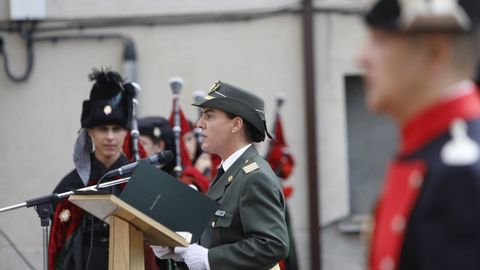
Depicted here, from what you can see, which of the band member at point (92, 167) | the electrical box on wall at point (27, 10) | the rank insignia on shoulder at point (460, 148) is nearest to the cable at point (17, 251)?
the band member at point (92, 167)

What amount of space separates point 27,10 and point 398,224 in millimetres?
8612

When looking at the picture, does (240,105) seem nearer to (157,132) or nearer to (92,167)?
(92,167)

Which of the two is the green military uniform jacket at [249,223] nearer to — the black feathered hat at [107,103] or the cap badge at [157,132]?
the black feathered hat at [107,103]

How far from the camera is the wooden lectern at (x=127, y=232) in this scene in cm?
467

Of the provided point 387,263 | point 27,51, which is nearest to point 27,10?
point 27,51

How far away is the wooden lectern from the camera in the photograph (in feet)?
15.3

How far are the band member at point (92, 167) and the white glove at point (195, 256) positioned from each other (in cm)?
61

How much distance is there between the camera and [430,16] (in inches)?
96.2

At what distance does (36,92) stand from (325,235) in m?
2.95

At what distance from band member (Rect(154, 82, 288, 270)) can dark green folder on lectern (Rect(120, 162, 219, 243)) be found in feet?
0.42

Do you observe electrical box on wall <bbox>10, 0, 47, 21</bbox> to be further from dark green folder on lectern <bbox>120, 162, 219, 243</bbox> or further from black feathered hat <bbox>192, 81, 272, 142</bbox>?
dark green folder on lectern <bbox>120, 162, 219, 243</bbox>

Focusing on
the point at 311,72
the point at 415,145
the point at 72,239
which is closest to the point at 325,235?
the point at 311,72

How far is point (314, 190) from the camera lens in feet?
36.4

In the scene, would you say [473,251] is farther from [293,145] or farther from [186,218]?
[293,145]
